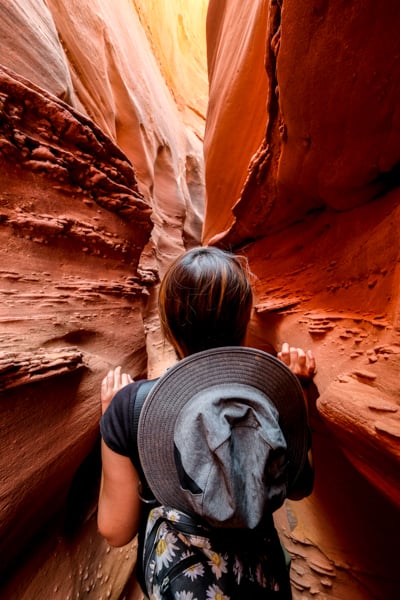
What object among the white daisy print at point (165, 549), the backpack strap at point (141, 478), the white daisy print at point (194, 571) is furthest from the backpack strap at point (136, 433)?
the white daisy print at point (194, 571)

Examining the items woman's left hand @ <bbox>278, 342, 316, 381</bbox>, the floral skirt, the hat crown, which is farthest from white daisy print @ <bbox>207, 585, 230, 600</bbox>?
woman's left hand @ <bbox>278, 342, 316, 381</bbox>

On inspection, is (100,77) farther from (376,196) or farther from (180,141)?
(180,141)

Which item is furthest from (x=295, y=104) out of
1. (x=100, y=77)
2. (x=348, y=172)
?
(x=100, y=77)

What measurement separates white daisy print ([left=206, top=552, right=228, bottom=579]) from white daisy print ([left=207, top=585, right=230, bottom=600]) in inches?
Answer: 1.2

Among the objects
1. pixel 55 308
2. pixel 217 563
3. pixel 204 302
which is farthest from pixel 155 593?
pixel 55 308

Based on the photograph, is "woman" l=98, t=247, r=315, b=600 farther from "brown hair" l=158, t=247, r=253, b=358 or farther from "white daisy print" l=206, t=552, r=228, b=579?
"white daisy print" l=206, t=552, r=228, b=579

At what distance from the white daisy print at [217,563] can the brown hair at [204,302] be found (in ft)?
1.99

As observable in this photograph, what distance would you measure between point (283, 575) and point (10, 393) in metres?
1.31

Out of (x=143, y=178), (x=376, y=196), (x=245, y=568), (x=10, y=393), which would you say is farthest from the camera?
(x=143, y=178)

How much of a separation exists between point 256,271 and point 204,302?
245 centimetres

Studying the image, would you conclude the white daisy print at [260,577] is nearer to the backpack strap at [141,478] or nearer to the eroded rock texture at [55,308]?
the backpack strap at [141,478]

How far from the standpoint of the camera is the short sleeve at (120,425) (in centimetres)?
89

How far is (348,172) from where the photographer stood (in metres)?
1.60

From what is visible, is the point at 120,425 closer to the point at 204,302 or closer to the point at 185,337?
the point at 185,337
